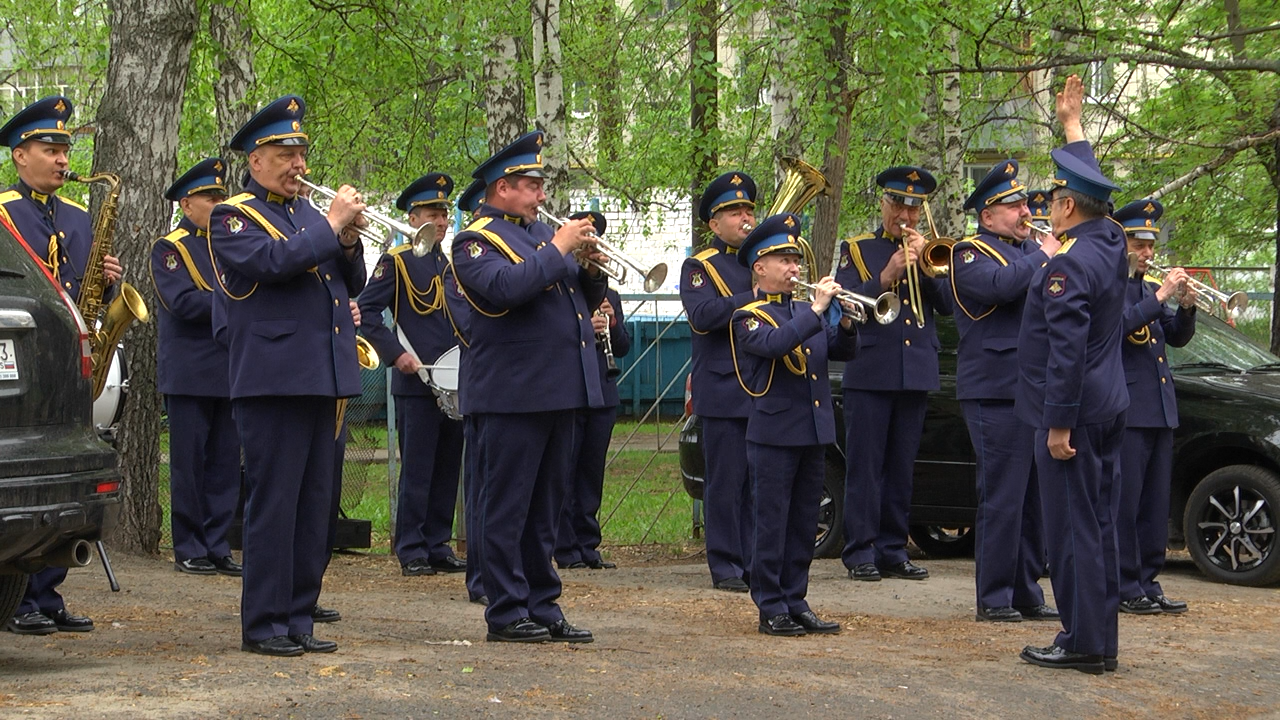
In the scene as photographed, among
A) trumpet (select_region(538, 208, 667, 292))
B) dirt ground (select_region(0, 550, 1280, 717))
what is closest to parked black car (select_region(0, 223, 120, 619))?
dirt ground (select_region(0, 550, 1280, 717))

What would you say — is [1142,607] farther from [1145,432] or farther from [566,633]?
[566,633]

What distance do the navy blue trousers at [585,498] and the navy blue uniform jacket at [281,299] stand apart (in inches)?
154

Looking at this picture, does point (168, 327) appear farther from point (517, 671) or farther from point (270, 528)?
point (517, 671)

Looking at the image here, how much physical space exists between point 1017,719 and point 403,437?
4759 millimetres

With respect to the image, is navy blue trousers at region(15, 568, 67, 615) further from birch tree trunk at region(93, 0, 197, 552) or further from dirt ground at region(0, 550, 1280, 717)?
birch tree trunk at region(93, 0, 197, 552)

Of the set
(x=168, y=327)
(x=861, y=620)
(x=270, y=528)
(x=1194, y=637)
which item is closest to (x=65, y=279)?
(x=168, y=327)

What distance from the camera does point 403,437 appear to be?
9.62 m

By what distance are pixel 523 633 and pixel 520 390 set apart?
A: 1012 millimetres

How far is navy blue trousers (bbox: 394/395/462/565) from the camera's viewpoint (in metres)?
9.50

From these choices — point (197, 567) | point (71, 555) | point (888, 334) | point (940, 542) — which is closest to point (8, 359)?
point (71, 555)

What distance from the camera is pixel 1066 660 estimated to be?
21.9ft

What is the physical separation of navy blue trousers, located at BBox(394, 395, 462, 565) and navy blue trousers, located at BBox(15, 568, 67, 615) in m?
2.77

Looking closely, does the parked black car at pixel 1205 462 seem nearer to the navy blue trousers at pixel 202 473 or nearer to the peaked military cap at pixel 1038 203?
the peaked military cap at pixel 1038 203

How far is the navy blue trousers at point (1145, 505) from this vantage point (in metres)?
8.31
